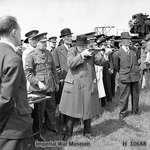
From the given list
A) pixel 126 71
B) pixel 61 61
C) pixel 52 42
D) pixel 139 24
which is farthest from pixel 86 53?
pixel 139 24

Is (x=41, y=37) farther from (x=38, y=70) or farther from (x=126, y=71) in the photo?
(x=126, y=71)

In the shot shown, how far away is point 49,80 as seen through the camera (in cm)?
491

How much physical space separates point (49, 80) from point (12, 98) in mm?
2422

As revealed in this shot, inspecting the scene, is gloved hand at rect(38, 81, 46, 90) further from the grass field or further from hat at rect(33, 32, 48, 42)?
the grass field

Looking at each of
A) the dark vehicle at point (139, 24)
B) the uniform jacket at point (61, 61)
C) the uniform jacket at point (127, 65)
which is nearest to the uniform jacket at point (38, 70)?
the uniform jacket at point (61, 61)

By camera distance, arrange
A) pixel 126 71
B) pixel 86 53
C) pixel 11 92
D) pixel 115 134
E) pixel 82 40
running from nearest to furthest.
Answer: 1. pixel 11 92
2. pixel 86 53
3. pixel 82 40
4. pixel 115 134
5. pixel 126 71

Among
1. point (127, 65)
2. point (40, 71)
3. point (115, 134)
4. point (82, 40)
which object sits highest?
point (82, 40)

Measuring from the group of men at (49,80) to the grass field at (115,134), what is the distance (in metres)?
0.20

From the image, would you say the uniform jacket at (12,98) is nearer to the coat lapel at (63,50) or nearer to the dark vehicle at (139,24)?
the coat lapel at (63,50)

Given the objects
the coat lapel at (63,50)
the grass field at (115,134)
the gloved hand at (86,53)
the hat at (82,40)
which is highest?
the hat at (82,40)

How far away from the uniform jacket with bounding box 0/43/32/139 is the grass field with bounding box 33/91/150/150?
83.0 inches

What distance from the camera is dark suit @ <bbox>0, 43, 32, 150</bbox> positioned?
2.44 meters

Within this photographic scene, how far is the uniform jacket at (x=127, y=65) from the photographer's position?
6.11 meters

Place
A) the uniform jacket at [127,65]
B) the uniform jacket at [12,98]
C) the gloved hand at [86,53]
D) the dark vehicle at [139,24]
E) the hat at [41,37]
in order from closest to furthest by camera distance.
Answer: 1. the uniform jacket at [12,98]
2. the gloved hand at [86,53]
3. the hat at [41,37]
4. the uniform jacket at [127,65]
5. the dark vehicle at [139,24]
